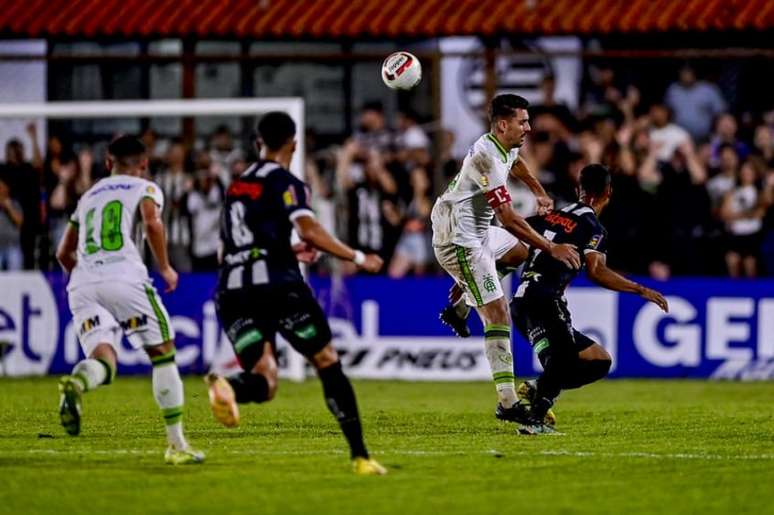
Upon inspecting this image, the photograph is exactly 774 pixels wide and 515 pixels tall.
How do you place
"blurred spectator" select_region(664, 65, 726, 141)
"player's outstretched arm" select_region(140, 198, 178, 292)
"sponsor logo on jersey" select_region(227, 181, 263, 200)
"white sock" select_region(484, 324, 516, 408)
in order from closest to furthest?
"sponsor logo on jersey" select_region(227, 181, 263, 200)
"player's outstretched arm" select_region(140, 198, 178, 292)
"white sock" select_region(484, 324, 516, 408)
"blurred spectator" select_region(664, 65, 726, 141)

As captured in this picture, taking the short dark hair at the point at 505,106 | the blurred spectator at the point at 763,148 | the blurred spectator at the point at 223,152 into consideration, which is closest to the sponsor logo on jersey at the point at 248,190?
the short dark hair at the point at 505,106

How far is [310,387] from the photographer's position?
18297mm

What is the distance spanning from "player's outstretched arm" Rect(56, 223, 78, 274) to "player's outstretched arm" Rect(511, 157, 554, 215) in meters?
3.72

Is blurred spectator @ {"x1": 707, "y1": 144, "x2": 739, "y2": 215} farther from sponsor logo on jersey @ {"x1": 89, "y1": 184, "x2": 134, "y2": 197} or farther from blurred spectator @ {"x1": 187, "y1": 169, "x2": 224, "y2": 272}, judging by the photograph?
sponsor logo on jersey @ {"x1": 89, "y1": 184, "x2": 134, "y2": 197}

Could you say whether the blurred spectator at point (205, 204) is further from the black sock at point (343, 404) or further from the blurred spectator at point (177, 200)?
the black sock at point (343, 404)

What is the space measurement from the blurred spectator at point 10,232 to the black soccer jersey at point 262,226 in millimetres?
10711

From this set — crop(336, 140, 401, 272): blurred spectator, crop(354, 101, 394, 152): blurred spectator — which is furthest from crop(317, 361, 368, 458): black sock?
crop(354, 101, 394, 152): blurred spectator

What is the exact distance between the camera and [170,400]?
9.87 meters

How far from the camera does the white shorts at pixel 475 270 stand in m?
12.2

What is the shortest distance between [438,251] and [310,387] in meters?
6.17

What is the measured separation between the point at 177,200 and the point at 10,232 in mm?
2172

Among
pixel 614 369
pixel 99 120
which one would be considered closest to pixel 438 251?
pixel 614 369

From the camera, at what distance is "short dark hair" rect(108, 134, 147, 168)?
10.4m

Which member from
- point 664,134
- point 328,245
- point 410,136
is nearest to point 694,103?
→ point 664,134
